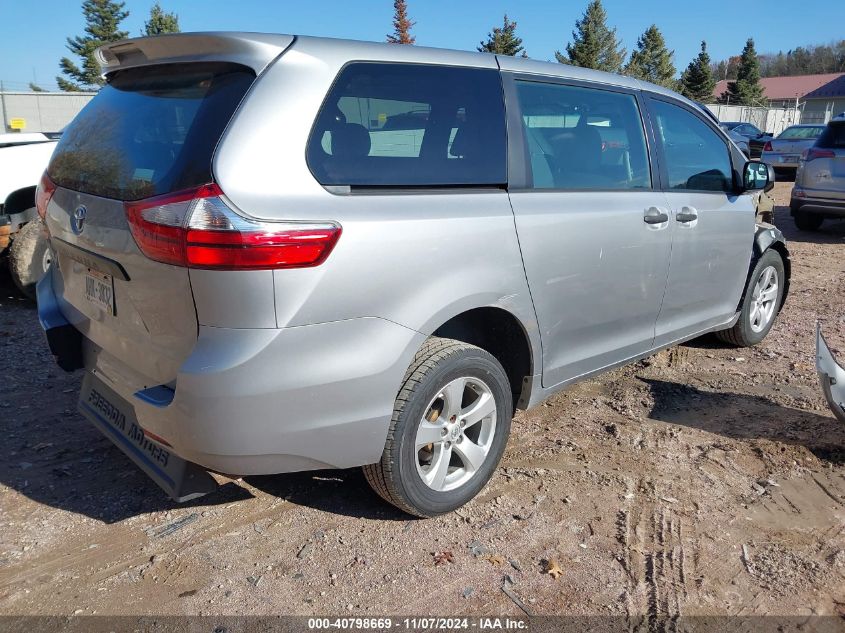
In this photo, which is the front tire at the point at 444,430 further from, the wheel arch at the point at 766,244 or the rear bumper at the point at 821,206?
the rear bumper at the point at 821,206

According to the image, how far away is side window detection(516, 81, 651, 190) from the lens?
325 centimetres

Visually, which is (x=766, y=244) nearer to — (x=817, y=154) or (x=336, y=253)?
(x=336, y=253)

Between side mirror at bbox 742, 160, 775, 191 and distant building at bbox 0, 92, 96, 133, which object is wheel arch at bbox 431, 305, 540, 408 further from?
distant building at bbox 0, 92, 96, 133

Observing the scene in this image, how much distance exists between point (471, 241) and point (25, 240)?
4.77 metres

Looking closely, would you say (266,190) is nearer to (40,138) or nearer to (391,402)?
(391,402)

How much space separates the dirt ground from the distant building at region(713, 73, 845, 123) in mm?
50032

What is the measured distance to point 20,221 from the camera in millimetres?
6105

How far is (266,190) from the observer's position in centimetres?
228

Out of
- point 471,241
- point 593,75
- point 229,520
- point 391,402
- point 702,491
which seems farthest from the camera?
point 593,75

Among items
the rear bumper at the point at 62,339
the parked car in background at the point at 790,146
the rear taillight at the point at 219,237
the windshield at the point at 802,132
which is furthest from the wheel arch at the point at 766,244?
the windshield at the point at 802,132

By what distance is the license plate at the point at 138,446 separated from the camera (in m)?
2.62

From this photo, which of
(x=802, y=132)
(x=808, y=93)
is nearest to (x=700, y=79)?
(x=808, y=93)

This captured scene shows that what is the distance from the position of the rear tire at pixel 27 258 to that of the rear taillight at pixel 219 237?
167 inches

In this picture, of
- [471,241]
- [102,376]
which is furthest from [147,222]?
[471,241]
